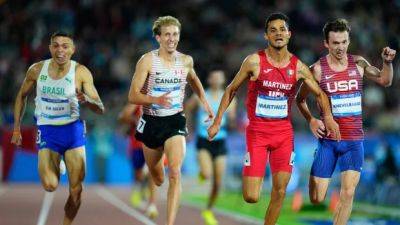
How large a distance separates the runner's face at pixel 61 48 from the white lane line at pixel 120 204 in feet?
13.3

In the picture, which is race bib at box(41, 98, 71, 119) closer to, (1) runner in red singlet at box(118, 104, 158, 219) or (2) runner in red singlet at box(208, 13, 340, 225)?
(2) runner in red singlet at box(208, 13, 340, 225)

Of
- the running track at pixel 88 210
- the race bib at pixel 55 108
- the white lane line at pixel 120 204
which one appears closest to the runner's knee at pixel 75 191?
the race bib at pixel 55 108

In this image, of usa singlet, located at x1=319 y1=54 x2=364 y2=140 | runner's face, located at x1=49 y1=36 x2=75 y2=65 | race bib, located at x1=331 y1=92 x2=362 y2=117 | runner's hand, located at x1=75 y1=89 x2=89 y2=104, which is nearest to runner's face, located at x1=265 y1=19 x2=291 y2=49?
usa singlet, located at x1=319 y1=54 x2=364 y2=140

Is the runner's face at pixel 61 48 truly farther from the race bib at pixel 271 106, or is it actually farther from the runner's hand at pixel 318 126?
the runner's hand at pixel 318 126

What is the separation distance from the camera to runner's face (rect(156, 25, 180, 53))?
11.0m

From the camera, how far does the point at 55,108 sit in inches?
442

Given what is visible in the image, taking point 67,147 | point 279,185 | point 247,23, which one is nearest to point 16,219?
point 67,147

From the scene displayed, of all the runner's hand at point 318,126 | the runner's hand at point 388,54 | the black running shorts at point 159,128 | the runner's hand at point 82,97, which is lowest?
the black running shorts at point 159,128

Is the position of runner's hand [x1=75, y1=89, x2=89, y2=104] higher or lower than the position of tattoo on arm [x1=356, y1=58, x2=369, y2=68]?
lower

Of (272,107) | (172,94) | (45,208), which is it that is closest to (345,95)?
(272,107)

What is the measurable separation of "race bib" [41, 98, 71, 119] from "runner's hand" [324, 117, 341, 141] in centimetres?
300

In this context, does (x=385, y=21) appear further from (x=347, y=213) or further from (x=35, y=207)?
(x=347, y=213)

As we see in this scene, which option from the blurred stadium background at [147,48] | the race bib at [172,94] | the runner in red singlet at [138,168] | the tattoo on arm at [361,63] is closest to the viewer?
the tattoo on arm at [361,63]

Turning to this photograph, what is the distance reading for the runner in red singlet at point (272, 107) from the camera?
412 inches
